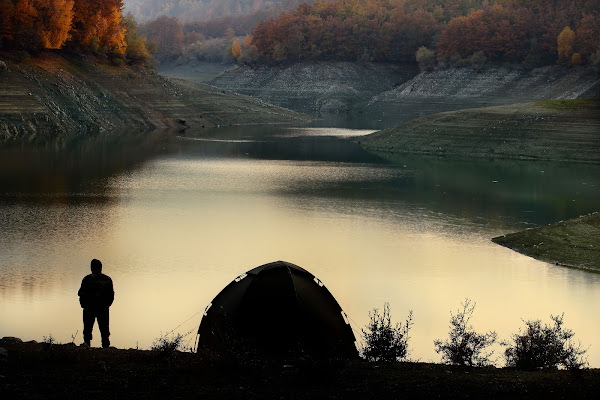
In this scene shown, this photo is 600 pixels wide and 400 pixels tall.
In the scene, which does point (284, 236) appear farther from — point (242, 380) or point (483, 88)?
point (483, 88)

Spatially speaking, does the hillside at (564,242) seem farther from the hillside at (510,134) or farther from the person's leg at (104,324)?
the hillside at (510,134)

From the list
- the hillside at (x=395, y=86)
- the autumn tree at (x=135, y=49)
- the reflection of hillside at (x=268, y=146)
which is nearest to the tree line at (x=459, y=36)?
the hillside at (x=395, y=86)

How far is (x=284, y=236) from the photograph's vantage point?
32.8 metres

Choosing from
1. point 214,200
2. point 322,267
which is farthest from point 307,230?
point 214,200

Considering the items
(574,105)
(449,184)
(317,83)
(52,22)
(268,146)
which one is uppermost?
(52,22)

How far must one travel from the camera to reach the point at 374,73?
186 metres

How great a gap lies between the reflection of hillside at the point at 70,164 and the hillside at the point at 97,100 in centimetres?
670

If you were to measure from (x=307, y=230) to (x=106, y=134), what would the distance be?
59.2m

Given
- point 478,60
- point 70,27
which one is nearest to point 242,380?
point 70,27

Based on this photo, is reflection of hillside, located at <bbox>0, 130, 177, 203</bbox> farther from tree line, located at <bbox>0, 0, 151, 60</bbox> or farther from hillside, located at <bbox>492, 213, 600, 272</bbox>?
tree line, located at <bbox>0, 0, 151, 60</bbox>

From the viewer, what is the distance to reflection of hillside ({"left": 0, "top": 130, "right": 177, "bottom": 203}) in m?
43.0

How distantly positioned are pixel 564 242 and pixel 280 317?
1759 centimetres

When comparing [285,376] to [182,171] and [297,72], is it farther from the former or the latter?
[297,72]

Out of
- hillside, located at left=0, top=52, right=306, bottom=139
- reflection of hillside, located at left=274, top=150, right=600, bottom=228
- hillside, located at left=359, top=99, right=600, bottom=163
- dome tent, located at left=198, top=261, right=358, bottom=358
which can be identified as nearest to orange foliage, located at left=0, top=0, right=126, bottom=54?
hillside, located at left=0, top=52, right=306, bottom=139
